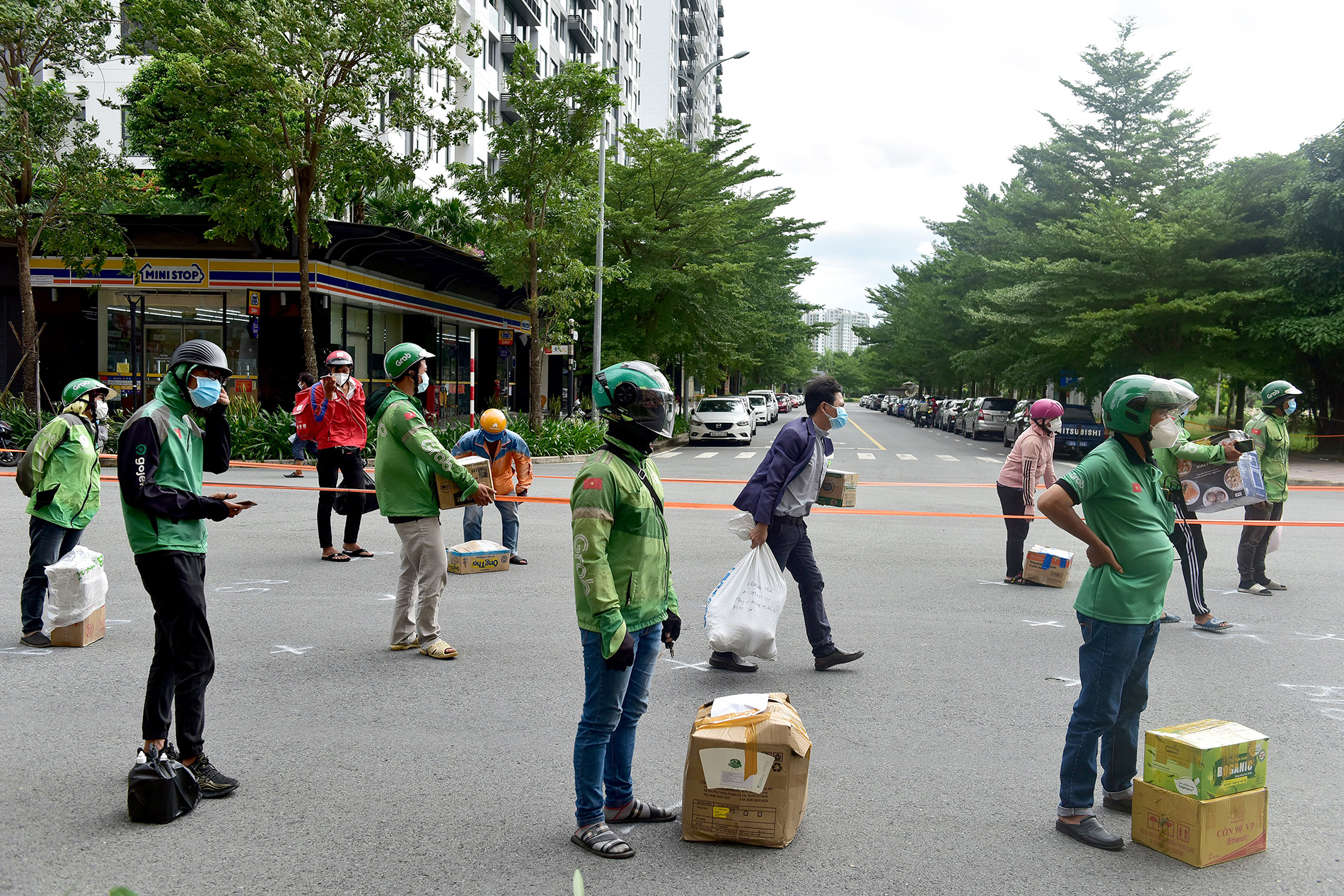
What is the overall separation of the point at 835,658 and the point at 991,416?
36.3 m

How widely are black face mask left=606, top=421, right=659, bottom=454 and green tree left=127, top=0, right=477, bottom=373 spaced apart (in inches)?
699

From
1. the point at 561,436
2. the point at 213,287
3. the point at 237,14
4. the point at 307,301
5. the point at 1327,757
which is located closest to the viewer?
the point at 1327,757

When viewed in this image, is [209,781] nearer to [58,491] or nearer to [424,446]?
[424,446]

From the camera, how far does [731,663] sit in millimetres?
6160

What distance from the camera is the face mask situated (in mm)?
3994

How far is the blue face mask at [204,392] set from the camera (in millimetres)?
4215

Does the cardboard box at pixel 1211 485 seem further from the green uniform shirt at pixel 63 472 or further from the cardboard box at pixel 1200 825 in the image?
the green uniform shirt at pixel 63 472

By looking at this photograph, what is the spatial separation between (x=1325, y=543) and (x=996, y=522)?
3.73 meters

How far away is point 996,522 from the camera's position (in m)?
13.6

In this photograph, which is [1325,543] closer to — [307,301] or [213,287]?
[307,301]

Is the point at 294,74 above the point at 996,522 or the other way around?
above

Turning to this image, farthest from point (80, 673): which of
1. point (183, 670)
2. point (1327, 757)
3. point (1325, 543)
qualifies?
point (1325, 543)

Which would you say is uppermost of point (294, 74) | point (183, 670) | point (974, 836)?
point (294, 74)

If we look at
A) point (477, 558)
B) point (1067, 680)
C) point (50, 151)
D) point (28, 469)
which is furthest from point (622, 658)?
point (50, 151)
